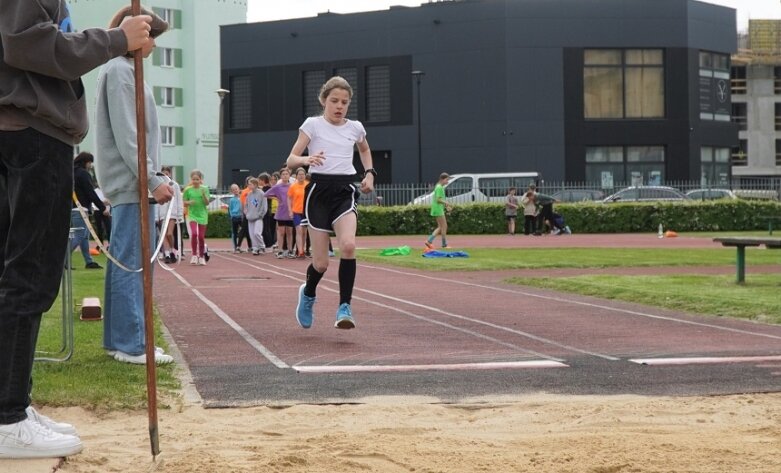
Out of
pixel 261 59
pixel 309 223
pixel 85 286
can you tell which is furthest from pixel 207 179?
pixel 309 223

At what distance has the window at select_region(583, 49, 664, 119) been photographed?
6144cm

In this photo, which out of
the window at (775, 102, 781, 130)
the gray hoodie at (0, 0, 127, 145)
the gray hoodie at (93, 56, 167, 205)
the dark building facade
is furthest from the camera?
the window at (775, 102, 781, 130)

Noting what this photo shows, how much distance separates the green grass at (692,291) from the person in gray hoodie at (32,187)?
8.20m

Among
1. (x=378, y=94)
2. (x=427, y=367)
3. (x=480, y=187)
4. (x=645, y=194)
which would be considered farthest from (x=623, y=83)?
(x=427, y=367)

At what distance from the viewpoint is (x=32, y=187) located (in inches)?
199

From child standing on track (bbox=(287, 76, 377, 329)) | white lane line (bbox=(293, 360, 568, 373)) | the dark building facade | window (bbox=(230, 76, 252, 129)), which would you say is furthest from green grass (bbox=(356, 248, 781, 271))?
window (bbox=(230, 76, 252, 129))

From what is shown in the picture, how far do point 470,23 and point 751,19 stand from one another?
4512 cm

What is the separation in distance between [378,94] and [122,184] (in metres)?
56.0

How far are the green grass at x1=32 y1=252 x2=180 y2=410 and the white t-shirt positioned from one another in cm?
193

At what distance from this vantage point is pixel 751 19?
323 ft

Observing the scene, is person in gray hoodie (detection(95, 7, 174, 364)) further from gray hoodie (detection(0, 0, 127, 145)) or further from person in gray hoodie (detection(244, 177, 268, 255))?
person in gray hoodie (detection(244, 177, 268, 255))

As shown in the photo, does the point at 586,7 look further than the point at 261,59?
No

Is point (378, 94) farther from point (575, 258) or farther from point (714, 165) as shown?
point (575, 258)

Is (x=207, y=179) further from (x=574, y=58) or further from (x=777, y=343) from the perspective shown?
(x=777, y=343)
